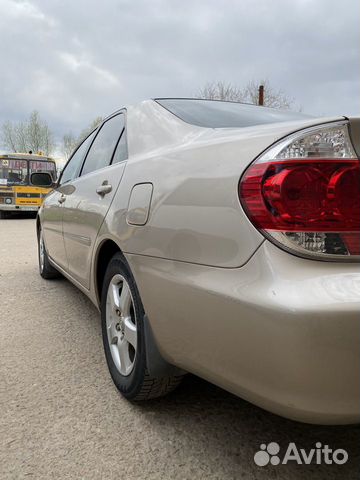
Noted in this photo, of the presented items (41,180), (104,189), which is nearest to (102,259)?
(104,189)

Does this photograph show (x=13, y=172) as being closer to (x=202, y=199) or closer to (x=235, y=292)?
(x=202, y=199)

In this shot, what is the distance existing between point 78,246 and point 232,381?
5.76 feet

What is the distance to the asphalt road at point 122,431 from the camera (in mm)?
1550

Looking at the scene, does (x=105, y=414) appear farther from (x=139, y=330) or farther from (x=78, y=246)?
(x=78, y=246)

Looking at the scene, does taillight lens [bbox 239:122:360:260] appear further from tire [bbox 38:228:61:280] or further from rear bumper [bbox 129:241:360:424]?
tire [bbox 38:228:61:280]

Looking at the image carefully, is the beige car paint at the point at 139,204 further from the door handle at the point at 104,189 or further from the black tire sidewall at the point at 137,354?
the door handle at the point at 104,189

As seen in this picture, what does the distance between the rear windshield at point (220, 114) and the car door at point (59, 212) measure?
122 cm

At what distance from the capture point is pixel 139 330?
1821 millimetres

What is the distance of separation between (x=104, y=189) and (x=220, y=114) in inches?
29.5

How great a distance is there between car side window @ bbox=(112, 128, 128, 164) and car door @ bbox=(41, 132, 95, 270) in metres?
0.88

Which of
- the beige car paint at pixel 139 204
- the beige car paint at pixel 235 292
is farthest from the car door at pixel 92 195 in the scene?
the beige car paint at pixel 235 292

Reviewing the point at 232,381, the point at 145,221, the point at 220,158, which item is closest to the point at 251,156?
the point at 220,158

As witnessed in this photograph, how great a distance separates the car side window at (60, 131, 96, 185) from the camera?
11.3 feet

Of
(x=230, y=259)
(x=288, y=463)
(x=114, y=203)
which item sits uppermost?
(x=114, y=203)
